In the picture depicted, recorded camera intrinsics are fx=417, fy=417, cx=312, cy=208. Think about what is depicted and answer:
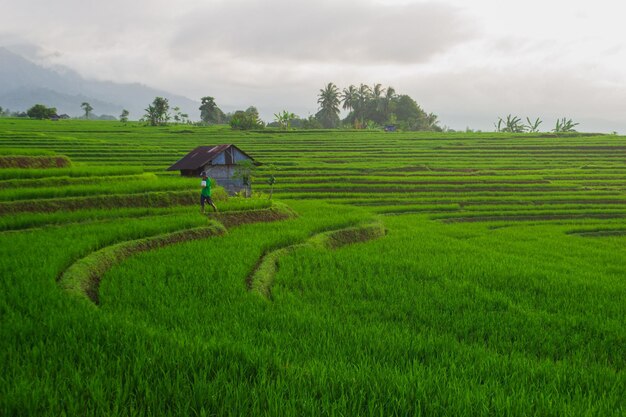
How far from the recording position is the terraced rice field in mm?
3166

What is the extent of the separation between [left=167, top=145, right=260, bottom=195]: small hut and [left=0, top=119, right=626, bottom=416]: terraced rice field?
12.7 feet

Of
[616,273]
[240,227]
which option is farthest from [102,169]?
[616,273]

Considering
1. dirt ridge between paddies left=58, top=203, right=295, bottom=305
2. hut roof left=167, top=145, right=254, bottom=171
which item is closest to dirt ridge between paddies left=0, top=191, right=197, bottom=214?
dirt ridge between paddies left=58, top=203, right=295, bottom=305

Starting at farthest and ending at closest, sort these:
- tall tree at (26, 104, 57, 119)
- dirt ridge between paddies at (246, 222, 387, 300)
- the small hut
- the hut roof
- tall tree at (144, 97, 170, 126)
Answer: tall tree at (26, 104, 57, 119) → tall tree at (144, 97, 170, 126) → the small hut → the hut roof → dirt ridge between paddies at (246, 222, 387, 300)

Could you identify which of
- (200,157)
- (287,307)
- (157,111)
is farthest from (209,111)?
(287,307)

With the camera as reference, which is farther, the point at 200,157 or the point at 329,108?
the point at 329,108

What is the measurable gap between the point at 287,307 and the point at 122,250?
4532mm

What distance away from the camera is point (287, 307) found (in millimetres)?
5965

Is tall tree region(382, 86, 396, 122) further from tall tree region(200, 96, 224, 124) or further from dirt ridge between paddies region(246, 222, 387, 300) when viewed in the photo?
dirt ridge between paddies region(246, 222, 387, 300)

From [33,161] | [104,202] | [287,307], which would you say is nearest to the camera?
[287,307]

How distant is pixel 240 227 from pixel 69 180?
19.8ft

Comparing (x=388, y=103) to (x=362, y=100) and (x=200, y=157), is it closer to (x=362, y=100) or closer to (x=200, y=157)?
(x=362, y=100)

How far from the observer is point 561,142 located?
163ft

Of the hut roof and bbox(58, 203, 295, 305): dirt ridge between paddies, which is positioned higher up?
the hut roof
